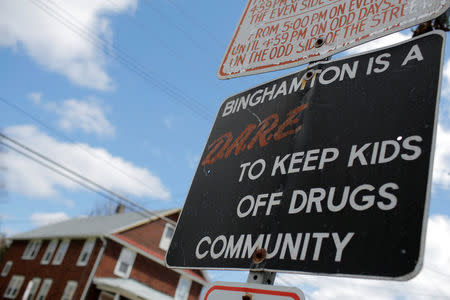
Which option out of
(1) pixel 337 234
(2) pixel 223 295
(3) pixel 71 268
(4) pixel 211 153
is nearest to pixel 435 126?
(1) pixel 337 234

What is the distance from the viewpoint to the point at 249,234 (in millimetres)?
1729

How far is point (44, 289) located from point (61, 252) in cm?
261

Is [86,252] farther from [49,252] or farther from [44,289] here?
[49,252]

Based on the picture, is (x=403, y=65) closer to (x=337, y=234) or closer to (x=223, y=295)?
(x=337, y=234)

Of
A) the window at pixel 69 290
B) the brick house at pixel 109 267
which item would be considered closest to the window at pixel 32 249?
the brick house at pixel 109 267

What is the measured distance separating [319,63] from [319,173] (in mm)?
707

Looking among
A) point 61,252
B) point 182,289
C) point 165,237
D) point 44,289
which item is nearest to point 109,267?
point 165,237

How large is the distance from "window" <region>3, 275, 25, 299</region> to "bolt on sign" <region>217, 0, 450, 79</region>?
3357 cm

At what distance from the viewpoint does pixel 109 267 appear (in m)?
25.4

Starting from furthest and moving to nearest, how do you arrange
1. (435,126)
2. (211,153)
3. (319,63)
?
Answer: (211,153) < (319,63) < (435,126)

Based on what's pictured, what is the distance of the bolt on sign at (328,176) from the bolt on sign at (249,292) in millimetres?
75

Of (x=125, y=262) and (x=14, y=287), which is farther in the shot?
(x=14, y=287)

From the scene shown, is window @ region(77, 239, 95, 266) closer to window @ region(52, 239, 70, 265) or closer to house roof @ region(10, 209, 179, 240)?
house roof @ region(10, 209, 179, 240)

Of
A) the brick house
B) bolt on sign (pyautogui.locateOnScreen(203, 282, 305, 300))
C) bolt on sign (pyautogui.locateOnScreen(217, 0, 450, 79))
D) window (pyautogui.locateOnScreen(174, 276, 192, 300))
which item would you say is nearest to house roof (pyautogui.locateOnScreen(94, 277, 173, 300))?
the brick house
